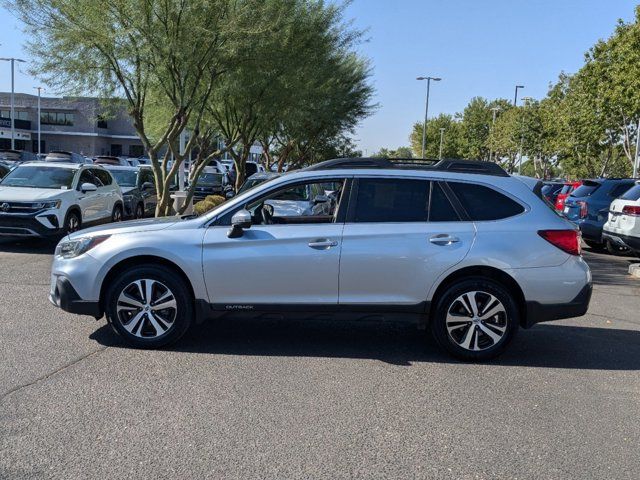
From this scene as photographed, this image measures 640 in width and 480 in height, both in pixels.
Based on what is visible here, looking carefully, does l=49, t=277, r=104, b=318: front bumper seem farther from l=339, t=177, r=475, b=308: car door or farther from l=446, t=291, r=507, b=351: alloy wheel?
l=446, t=291, r=507, b=351: alloy wheel

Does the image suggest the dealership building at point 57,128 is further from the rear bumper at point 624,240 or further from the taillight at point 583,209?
the rear bumper at point 624,240

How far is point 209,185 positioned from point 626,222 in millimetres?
18614

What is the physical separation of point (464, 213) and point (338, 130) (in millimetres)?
27631

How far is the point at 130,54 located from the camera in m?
12.2

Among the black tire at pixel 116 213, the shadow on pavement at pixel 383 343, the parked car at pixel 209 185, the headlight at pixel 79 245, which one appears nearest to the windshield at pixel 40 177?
the black tire at pixel 116 213

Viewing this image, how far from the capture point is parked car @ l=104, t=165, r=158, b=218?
1692cm

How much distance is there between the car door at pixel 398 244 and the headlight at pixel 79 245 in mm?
2308

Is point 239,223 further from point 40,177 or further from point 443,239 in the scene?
point 40,177

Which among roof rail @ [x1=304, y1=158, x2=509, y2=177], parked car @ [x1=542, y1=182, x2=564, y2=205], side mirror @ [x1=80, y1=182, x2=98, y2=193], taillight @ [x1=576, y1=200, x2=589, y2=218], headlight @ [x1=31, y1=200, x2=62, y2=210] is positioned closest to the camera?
roof rail @ [x1=304, y1=158, x2=509, y2=177]

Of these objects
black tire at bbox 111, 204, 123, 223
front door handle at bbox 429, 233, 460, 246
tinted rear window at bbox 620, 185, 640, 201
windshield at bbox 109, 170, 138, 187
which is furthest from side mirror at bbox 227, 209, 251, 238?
windshield at bbox 109, 170, 138, 187

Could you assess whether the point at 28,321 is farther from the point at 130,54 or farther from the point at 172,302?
the point at 130,54

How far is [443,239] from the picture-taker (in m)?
5.47

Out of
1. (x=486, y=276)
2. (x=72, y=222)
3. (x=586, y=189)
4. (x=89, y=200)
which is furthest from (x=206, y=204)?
(x=486, y=276)

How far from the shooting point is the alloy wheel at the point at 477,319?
5.50 m
